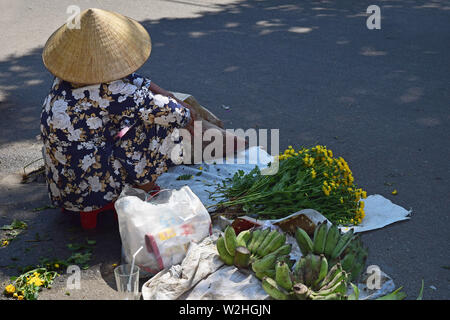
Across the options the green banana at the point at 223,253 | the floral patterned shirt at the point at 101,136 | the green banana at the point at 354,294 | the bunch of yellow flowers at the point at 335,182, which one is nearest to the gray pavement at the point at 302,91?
the bunch of yellow flowers at the point at 335,182

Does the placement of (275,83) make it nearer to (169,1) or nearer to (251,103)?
(251,103)

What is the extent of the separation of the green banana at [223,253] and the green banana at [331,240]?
50 centimetres

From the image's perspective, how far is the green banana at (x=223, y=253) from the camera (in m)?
2.85

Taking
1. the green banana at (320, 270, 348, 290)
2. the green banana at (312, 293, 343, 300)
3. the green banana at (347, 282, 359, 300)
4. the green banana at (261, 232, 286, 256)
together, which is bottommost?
the green banana at (347, 282, 359, 300)

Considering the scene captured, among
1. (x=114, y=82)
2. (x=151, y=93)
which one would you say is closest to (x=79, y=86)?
(x=114, y=82)

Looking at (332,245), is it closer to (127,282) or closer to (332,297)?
(332,297)

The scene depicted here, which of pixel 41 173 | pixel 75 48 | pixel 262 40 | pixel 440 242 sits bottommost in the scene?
pixel 440 242

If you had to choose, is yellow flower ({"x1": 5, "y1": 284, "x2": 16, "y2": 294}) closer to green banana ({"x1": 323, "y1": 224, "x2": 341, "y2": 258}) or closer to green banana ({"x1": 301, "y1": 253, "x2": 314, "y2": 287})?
green banana ({"x1": 301, "y1": 253, "x2": 314, "y2": 287})

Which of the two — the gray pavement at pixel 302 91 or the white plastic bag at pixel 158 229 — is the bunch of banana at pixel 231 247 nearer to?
the white plastic bag at pixel 158 229

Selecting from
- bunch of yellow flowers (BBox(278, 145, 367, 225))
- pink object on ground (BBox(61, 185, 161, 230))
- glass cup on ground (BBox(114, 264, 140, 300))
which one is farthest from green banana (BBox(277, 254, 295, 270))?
pink object on ground (BBox(61, 185, 161, 230))

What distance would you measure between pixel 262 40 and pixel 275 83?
1.37m

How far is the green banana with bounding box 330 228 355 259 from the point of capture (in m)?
2.80

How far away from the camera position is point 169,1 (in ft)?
27.8

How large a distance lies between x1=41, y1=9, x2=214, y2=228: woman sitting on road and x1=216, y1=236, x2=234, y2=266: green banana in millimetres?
769
